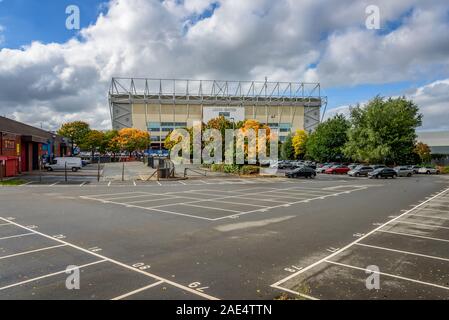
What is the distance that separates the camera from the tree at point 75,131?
274ft

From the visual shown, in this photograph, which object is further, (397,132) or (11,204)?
(397,132)

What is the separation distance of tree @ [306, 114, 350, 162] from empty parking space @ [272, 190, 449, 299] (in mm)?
54477

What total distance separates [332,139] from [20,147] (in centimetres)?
5129

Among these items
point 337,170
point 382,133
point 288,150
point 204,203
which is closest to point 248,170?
point 337,170

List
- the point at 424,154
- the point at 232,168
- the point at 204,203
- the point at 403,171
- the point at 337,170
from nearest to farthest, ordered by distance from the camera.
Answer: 1. the point at 204,203
2. the point at 232,168
3. the point at 403,171
4. the point at 337,170
5. the point at 424,154

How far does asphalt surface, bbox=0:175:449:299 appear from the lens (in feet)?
21.6

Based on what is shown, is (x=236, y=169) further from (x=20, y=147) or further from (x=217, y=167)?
(x=20, y=147)

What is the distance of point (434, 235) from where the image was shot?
445 inches

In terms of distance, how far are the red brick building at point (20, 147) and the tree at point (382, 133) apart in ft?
156

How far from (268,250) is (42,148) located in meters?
53.7

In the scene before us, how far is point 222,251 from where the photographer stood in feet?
30.1

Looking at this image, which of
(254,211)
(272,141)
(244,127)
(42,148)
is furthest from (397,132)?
(42,148)

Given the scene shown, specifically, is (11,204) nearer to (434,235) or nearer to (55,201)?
(55,201)

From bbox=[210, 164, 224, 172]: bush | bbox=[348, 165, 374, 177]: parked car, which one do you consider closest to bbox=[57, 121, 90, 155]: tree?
bbox=[210, 164, 224, 172]: bush
